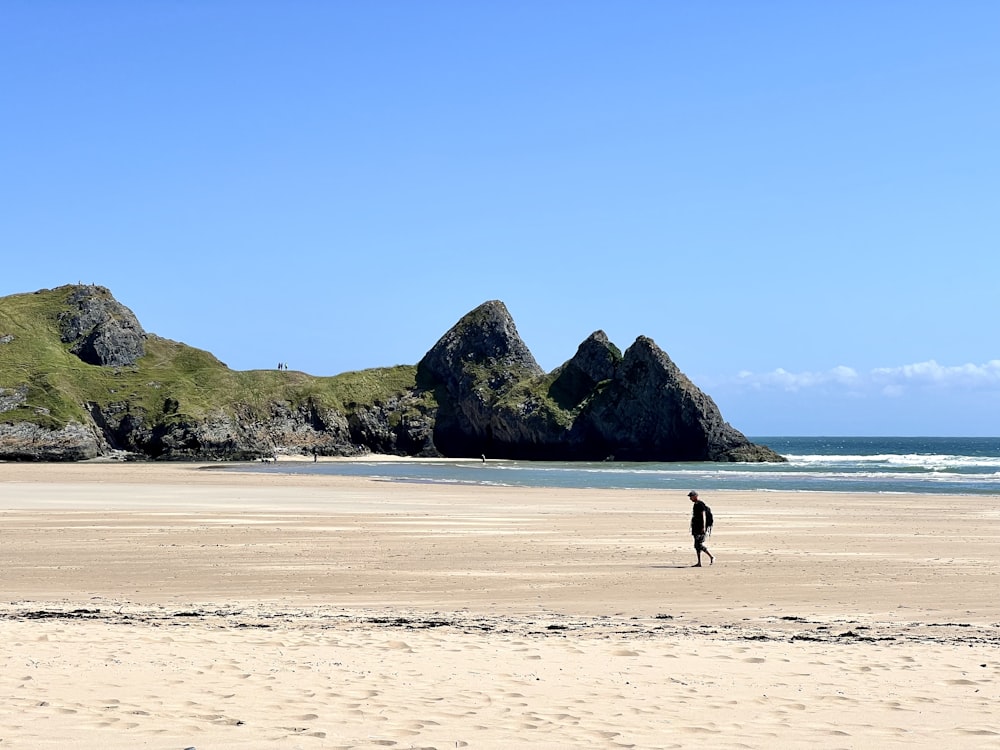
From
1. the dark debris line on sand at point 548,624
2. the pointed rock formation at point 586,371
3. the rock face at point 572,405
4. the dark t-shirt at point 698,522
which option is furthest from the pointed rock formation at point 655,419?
the dark debris line on sand at point 548,624

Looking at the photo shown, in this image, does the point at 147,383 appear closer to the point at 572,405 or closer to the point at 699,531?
the point at 572,405

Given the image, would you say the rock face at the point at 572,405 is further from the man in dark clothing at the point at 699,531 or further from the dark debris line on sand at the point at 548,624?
the dark debris line on sand at the point at 548,624

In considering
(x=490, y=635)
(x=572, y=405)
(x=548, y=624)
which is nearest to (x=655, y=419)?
(x=572, y=405)

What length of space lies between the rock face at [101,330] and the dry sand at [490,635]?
10262 centimetres

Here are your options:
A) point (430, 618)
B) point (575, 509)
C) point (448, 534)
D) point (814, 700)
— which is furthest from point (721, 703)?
point (575, 509)

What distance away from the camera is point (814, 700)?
859cm

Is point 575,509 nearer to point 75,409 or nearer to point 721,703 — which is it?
point 721,703

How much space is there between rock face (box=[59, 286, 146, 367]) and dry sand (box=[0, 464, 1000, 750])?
337 ft

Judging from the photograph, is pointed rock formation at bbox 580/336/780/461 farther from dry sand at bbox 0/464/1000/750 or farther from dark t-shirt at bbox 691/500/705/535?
dark t-shirt at bbox 691/500/705/535

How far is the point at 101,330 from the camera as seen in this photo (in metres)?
125

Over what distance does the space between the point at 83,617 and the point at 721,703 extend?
28.3ft

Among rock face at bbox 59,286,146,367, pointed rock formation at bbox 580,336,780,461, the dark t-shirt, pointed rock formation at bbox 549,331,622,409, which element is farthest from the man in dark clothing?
rock face at bbox 59,286,146,367

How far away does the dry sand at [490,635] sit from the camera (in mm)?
7594

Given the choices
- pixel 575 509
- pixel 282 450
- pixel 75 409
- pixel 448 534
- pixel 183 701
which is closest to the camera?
pixel 183 701
